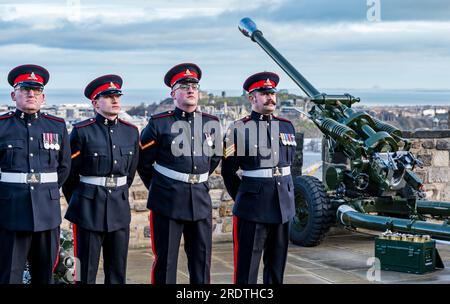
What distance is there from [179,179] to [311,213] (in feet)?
10.2

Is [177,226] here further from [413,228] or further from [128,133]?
[413,228]

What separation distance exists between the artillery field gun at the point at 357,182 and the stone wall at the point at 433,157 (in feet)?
5.37

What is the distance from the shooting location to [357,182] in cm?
831

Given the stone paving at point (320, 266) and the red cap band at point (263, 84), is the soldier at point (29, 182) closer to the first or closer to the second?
the red cap band at point (263, 84)

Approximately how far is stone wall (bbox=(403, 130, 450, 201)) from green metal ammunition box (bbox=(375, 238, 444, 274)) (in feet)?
10.0

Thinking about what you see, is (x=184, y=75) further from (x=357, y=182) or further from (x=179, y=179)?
(x=357, y=182)

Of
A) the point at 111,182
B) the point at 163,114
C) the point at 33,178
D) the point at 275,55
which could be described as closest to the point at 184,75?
the point at 163,114

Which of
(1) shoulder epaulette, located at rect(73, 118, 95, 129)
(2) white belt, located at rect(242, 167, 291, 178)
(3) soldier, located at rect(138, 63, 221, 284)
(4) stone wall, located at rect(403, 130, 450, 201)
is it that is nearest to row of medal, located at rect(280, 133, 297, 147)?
(2) white belt, located at rect(242, 167, 291, 178)

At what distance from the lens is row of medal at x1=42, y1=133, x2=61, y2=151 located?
525 cm

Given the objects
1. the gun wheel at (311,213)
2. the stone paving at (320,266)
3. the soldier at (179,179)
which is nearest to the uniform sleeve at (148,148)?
the soldier at (179,179)

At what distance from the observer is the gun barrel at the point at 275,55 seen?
9.27 metres

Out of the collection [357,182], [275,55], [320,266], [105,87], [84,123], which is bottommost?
[320,266]
